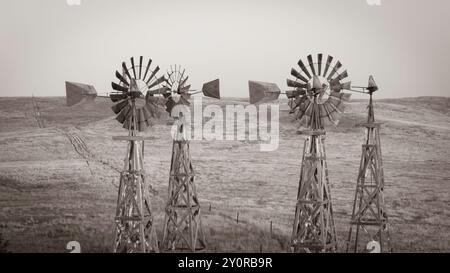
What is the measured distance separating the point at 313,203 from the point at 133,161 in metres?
3.88

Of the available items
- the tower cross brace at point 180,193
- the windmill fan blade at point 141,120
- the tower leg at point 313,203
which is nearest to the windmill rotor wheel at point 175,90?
the tower cross brace at point 180,193

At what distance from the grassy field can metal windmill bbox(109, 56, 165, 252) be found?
10.4ft

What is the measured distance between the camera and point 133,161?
48.1 feet

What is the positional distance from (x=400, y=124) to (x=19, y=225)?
37.6 feet

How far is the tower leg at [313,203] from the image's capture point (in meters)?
14.9

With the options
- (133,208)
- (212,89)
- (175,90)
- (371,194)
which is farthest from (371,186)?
(133,208)

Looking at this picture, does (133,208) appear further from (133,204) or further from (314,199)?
(314,199)

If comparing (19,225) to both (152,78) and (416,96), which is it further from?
(416,96)

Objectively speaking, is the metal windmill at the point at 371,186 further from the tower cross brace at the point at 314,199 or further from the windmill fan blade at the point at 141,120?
the windmill fan blade at the point at 141,120
